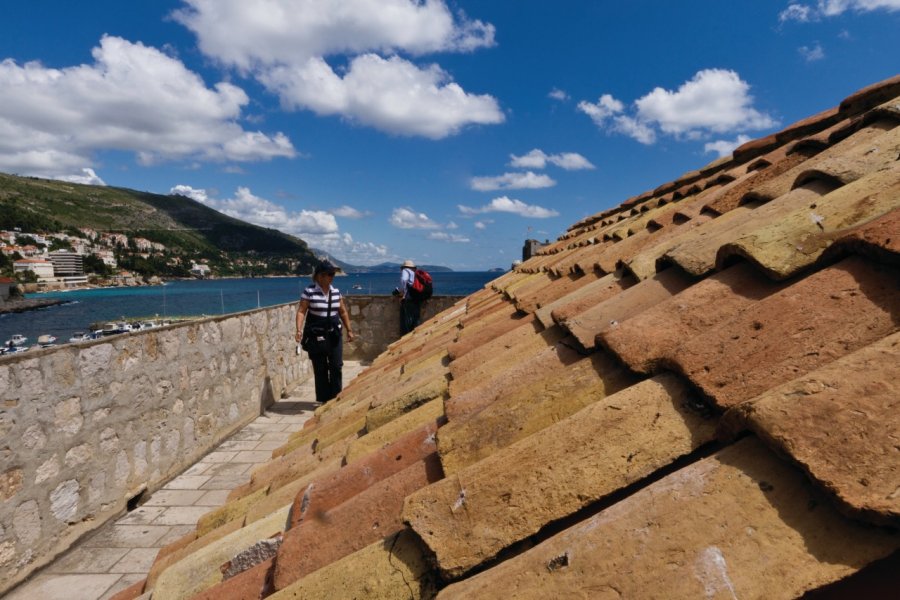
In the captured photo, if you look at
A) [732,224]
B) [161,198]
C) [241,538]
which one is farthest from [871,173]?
[161,198]

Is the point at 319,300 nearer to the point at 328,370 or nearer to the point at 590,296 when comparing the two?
the point at 328,370

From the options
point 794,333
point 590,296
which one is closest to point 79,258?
point 590,296

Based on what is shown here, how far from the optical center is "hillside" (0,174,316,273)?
115m

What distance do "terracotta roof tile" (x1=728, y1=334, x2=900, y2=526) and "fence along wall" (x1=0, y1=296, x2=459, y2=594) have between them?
14.1 ft

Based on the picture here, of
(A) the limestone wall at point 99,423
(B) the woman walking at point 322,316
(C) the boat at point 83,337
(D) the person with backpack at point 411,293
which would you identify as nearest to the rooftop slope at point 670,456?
(A) the limestone wall at point 99,423

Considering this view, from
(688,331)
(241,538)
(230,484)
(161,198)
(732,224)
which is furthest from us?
(161,198)

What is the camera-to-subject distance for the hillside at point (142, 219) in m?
115

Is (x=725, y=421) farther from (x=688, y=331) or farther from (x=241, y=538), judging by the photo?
(x=241, y=538)

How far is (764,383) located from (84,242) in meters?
152

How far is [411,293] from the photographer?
991cm

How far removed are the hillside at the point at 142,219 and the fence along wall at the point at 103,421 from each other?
142 metres

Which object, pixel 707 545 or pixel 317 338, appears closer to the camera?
pixel 707 545

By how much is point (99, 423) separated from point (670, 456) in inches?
183

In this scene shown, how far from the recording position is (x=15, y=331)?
6181cm
